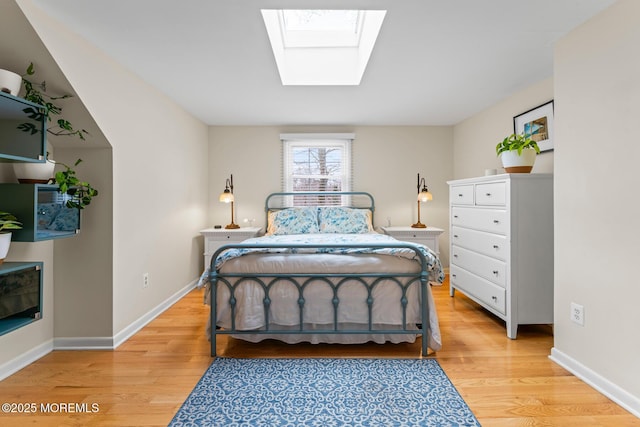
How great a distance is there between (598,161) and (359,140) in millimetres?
3079

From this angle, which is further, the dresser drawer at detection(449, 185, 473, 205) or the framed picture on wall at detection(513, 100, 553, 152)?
the dresser drawer at detection(449, 185, 473, 205)

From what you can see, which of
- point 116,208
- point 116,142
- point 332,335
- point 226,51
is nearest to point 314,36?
point 226,51

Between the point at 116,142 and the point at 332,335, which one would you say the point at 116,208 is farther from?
the point at 332,335

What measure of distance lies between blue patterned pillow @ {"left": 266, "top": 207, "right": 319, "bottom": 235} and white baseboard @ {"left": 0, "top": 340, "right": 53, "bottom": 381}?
231 centimetres

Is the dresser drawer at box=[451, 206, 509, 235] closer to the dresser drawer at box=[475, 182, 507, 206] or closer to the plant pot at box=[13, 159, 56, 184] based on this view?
the dresser drawer at box=[475, 182, 507, 206]

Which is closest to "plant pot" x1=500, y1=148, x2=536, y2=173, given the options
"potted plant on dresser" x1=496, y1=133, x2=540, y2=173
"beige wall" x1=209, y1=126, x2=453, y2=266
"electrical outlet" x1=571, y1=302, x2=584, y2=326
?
"potted plant on dresser" x1=496, y1=133, x2=540, y2=173

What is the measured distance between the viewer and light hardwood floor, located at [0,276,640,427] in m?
1.66

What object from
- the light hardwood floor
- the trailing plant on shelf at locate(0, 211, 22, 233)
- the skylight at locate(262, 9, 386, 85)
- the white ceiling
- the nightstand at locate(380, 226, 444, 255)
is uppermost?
the skylight at locate(262, 9, 386, 85)

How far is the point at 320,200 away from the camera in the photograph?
15.3 feet

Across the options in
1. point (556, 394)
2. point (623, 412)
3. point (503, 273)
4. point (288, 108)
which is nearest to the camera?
point (623, 412)

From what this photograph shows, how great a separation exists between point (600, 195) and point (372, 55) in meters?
1.74

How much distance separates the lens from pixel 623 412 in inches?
65.5

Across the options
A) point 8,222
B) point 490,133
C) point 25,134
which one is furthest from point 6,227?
point 490,133

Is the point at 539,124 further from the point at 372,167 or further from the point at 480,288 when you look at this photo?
the point at 372,167
